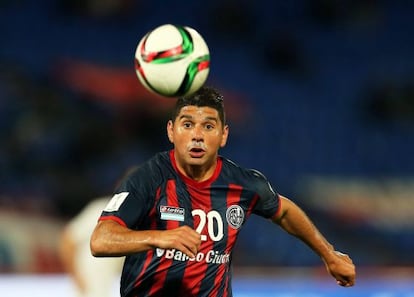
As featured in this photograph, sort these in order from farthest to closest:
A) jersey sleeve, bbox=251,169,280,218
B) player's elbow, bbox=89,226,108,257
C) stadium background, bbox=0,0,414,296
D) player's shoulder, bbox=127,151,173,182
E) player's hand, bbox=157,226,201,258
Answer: stadium background, bbox=0,0,414,296, jersey sleeve, bbox=251,169,280,218, player's shoulder, bbox=127,151,173,182, player's elbow, bbox=89,226,108,257, player's hand, bbox=157,226,201,258

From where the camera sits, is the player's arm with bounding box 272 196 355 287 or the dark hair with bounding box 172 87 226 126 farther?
the player's arm with bounding box 272 196 355 287

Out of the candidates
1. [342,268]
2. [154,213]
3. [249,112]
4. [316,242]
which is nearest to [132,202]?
[154,213]

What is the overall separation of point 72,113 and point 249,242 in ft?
11.5

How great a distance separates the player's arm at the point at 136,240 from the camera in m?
3.40

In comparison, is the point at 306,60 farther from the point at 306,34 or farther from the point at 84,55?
the point at 84,55

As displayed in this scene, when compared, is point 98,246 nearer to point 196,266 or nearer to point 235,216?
point 196,266

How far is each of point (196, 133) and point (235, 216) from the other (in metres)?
0.50

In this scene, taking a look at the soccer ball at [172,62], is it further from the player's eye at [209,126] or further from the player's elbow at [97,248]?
the player's elbow at [97,248]

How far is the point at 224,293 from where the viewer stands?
421 cm

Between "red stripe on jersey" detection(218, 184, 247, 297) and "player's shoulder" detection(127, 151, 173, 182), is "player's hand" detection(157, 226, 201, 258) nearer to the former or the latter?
"player's shoulder" detection(127, 151, 173, 182)

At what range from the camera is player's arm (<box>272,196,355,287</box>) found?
440 centimetres

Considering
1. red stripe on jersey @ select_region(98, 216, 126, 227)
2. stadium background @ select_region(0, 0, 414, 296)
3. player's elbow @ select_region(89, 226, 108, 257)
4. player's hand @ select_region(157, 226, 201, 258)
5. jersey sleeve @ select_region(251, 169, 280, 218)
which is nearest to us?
player's hand @ select_region(157, 226, 201, 258)

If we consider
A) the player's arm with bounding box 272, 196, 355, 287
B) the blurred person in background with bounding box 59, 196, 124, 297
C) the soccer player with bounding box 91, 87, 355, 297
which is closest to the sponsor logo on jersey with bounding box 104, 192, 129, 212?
the soccer player with bounding box 91, 87, 355, 297

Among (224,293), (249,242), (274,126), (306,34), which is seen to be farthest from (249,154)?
(224,293)
